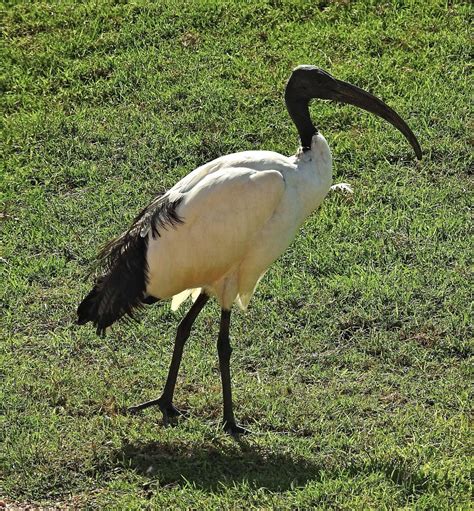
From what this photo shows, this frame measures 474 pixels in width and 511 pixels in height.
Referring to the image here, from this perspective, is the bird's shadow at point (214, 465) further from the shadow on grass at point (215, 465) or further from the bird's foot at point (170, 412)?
the bird's foot at point (170, 412)

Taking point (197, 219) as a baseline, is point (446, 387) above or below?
below

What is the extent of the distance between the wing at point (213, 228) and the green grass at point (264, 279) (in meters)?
0.77

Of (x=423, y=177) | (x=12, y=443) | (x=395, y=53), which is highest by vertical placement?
(x=395, y=53)

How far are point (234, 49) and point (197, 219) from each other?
4958 millimetres

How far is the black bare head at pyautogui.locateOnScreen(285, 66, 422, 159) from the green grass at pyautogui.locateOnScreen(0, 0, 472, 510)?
1.31 m

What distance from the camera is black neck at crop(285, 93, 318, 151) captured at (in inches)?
284

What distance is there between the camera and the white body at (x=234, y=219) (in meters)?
6.81

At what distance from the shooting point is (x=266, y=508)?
5.89 meters

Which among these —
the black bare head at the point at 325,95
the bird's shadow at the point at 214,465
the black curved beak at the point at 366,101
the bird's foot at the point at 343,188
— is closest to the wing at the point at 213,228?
the black bare head at the point at 325,95

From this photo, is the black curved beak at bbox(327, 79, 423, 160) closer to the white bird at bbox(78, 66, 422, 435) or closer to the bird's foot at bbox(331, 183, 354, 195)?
the white bird at bbox(78, 66, 422, 435)

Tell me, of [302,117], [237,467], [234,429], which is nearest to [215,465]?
[237,467]

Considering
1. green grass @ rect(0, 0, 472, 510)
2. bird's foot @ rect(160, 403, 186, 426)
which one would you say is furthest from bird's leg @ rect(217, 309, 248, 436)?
bird's foot @ rect(160, 403, 186, 426)

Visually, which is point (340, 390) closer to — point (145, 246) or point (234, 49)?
point (145, 246)

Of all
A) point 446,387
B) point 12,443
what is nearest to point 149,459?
point 12,443
